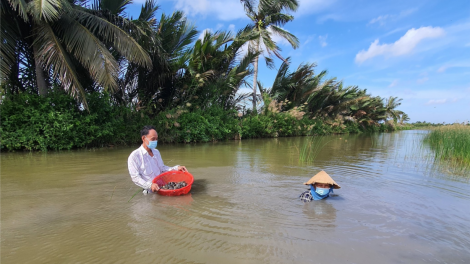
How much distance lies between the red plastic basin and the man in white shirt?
4.7 inches

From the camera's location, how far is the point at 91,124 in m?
8.51

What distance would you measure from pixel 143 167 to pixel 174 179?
65 cm

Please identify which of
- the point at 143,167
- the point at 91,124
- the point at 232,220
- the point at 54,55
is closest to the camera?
the point at 232,220

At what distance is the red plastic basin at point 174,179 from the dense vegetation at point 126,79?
524 centimetres

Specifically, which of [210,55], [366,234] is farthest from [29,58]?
[366,234]

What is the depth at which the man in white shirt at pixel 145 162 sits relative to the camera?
3.60 meters

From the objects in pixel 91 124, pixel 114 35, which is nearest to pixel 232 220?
pixel 91 124

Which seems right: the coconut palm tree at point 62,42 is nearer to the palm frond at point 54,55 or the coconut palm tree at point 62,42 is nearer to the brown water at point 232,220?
the palm frond at point 54,55

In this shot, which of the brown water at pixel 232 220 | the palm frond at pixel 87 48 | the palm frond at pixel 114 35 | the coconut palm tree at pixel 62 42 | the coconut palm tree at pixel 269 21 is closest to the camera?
the brown water at pixel 232 220

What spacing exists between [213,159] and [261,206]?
3977 mm

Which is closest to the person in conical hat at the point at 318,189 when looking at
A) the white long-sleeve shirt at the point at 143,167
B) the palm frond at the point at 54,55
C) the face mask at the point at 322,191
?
the face mask at the point at 322,191

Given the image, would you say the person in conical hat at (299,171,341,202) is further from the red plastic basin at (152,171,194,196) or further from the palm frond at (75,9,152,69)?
the palm frond at (75,9,152,69)

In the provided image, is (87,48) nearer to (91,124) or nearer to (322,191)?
(91,124)

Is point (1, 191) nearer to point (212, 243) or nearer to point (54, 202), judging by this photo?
point (54, 202)
